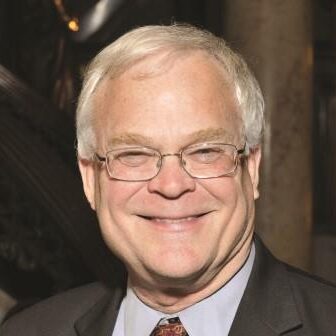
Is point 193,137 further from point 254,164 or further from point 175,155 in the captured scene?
point 254,164

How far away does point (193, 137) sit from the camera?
90.6 inches

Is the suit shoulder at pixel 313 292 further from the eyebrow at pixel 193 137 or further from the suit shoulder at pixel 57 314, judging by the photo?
the suit shoulder at pixel 57 314

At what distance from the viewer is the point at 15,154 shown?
4641 millimetres

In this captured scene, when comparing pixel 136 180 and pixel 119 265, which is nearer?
pixel 136 180

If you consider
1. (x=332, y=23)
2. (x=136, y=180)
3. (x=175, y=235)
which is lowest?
(x=332, y=23)

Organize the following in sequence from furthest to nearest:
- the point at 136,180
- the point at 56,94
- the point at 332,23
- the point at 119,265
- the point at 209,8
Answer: the point at 332,23 < the point at 209,8 < the point at 56,94 < the point at 119,265 < the point at 136,180

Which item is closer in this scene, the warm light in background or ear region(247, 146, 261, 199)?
ear region(247, 146, 261, 199)

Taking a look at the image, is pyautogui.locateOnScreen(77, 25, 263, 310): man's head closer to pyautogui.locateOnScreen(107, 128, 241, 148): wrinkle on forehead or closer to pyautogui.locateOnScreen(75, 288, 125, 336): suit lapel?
pyautogui.locateOnScreen(107, 128, 241, 148): wrinkle on forehead

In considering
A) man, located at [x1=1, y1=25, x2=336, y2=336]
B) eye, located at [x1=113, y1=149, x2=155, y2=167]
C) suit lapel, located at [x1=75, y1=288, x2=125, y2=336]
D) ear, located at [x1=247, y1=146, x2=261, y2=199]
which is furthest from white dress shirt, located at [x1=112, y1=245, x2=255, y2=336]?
eye, located at [x1=113, y1=149, x2=155, y2=167]

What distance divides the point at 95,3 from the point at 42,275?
4.93m

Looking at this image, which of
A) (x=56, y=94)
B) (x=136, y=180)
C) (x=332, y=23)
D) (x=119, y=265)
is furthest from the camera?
(x=332, y=23)

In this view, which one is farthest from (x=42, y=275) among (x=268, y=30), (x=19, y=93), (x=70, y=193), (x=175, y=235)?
(x=175, y=235)

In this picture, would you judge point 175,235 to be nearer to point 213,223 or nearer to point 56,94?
point 213,223

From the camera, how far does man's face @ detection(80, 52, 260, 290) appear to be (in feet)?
7.57
